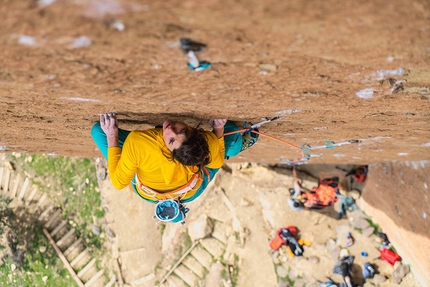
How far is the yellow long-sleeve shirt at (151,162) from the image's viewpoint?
7.53ft

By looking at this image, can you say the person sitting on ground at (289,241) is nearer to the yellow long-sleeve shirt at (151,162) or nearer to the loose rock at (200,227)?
the loose rock at (200,227)

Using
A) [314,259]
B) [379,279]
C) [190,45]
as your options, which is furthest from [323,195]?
[190,45]

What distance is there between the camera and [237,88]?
5.94ft

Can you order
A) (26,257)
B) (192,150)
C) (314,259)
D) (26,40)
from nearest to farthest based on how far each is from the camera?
(26,40) < (192,150) < (314,259) < (26,257)

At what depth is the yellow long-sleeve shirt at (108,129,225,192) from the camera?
2.29m

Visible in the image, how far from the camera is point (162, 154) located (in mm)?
2309

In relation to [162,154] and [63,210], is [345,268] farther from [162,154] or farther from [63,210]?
[63,210]

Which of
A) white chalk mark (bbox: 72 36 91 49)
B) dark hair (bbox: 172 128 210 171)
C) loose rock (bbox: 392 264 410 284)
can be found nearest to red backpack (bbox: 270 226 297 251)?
loose rock (bbox: 392 264 410 284)

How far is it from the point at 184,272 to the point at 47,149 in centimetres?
293

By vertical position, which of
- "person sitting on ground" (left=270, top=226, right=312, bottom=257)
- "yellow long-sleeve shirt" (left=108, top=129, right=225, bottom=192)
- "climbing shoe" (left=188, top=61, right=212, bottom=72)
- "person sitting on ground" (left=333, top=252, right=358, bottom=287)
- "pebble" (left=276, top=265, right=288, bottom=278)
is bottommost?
"pebble" (left=276, top=265, right=288, bottom=278)

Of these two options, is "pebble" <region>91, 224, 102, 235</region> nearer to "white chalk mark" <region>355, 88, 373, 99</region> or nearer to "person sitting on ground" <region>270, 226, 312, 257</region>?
"person sitting on ground" <region>270, 226, 312, 257</region>

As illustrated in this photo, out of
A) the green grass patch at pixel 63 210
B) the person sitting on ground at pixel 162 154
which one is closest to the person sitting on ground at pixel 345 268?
the person sitting on ground at pixel 162 154

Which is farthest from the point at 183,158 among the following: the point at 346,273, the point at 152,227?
the point at 152,227

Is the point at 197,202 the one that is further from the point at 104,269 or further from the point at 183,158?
the point at 183,158
